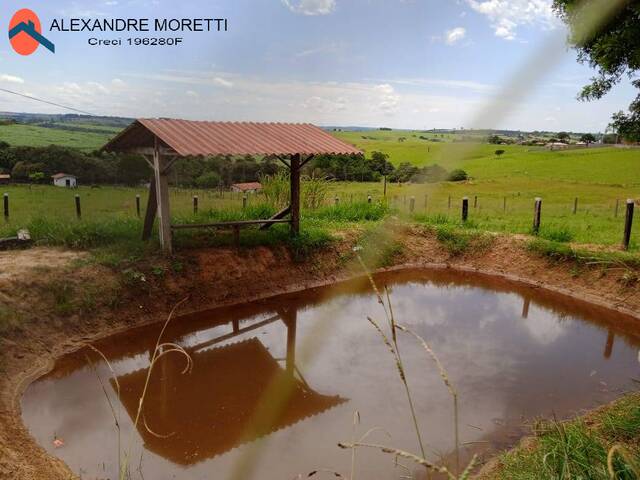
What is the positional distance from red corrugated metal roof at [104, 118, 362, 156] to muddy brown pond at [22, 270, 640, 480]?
7.75 ft

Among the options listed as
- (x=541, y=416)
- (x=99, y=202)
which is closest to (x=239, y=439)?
(x=541, y=416)

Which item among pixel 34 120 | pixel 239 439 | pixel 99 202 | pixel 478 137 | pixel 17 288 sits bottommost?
pixel 239 439

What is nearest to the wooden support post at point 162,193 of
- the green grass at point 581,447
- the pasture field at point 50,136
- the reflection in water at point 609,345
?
the green grass at point 581,447

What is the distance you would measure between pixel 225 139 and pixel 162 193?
47.6 inches

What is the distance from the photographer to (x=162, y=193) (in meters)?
6.90

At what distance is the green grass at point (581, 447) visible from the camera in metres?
2.12

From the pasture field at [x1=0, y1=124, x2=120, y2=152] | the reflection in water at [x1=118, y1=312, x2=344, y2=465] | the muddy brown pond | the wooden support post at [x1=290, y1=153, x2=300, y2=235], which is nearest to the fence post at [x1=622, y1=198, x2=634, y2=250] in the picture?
the muddy brown pond

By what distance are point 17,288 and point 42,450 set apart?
8.51 feet

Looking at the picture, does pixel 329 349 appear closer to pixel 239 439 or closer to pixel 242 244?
pixel 239 439

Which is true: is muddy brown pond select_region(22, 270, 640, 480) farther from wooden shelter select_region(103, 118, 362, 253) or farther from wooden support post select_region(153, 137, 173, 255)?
wooden shelter select_region(103, 118, 362, 253)

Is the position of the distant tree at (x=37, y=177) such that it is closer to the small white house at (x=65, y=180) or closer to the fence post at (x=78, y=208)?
the small white house at (x=65, y=180)

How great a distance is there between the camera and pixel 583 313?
23.9ft

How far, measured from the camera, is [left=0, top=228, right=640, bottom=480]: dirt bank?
4793 mm

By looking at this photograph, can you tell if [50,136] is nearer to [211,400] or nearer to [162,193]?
[162,193]
